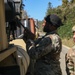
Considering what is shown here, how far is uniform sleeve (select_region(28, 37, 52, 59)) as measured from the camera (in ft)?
18.0

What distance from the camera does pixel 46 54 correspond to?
5.80m

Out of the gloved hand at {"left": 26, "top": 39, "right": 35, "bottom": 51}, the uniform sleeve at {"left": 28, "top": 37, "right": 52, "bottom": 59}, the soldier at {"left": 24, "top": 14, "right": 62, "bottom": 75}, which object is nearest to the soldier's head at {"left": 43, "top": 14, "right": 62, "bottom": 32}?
the soldier at {"left": 24, "top": 14, "right": 62, "bottom": 75}

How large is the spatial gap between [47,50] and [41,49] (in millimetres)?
138

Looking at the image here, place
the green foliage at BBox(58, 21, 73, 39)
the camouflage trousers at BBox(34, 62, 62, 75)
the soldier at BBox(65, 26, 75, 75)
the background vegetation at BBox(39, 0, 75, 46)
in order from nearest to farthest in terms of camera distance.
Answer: the camouflage trousers at BBox(34, 62, 62, 75)
the soldier at BBox(65, 26, 75, 75)
the green foliage at BBox(58, 21, 73, 39)
the background vegetation at BBox(39, 0, 75, 46)

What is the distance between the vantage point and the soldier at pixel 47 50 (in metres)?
5.57

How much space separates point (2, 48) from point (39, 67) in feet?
7.07

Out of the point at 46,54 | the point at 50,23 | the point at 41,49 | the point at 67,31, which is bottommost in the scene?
the point at 67,31

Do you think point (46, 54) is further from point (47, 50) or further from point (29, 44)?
point (29, 44)

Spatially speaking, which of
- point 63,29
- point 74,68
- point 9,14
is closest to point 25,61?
point 9,14

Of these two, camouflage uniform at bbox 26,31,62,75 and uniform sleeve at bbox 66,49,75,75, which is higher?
camouflage uniform at bbox 26,31,62,75

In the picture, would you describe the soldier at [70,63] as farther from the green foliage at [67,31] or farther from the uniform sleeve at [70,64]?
the green foliage at [67,31]

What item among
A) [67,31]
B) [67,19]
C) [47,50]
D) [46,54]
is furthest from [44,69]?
[67,19]

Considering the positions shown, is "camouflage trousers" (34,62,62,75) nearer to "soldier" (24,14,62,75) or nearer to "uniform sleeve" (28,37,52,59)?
"soldier" (24,14,62,75)

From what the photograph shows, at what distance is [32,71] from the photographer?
5.69 meters
